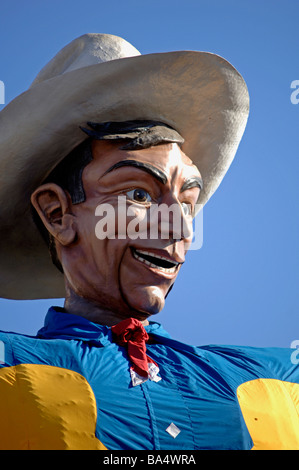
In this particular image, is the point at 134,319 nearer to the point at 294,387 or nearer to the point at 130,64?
the point at 294,387

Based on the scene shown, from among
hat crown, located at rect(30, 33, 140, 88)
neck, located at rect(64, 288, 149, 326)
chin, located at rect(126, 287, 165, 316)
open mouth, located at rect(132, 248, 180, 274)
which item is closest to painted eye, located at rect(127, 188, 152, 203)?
open mouth, located at rect(132, 248, 180, 274)

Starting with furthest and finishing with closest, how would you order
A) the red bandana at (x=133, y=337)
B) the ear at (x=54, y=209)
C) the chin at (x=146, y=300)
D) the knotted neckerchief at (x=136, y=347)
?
the ear at (x=54, y=209) < the chin at (x=146, y=300) < the red bandana at (x=133, y=337) < the knotted neckerchief at (x=136, y=347)

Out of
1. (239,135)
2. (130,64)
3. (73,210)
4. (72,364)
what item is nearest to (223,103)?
(239,135)

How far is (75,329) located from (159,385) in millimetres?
500

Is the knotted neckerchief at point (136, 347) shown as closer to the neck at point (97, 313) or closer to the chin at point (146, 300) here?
the chin at point (146, 300)

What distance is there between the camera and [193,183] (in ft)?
14.9

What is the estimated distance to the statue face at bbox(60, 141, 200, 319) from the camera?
14.0ft

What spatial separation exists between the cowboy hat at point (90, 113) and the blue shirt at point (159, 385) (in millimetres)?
694

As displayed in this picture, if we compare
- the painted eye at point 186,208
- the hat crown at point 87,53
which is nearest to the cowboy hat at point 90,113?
the hat crown at point 87,53

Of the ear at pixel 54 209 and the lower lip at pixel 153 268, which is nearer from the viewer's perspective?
the lower lip at pixel 153 268

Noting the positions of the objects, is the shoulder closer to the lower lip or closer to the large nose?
the lower lip

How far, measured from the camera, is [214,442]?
3770mm

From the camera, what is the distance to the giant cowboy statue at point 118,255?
3.72 m
